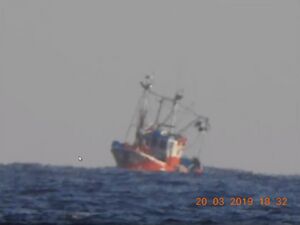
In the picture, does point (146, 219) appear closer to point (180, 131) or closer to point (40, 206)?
point (40, 206)

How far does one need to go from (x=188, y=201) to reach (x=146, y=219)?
22.2 meters

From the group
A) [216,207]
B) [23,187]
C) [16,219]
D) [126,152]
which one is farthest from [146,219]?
[126,152]

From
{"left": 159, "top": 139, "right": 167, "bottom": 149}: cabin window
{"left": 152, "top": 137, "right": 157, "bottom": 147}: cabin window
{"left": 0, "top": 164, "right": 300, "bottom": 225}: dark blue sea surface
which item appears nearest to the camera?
{"left": 0, "top": 164, "right": 300, "bottom": 225}: dark blue sea surface

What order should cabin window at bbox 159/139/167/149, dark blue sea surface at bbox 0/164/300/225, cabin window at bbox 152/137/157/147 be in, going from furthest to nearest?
cabin window at bbox 152/137/157/147 < cabin window at bbox 159/139/167/149 < dark blue sea surface at bbox 0/164/300/225

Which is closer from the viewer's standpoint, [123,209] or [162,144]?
[123,209]

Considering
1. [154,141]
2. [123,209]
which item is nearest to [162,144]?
[154,141]

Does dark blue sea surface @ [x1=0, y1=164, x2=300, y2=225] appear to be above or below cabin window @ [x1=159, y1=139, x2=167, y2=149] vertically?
below

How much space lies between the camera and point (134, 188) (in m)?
111
